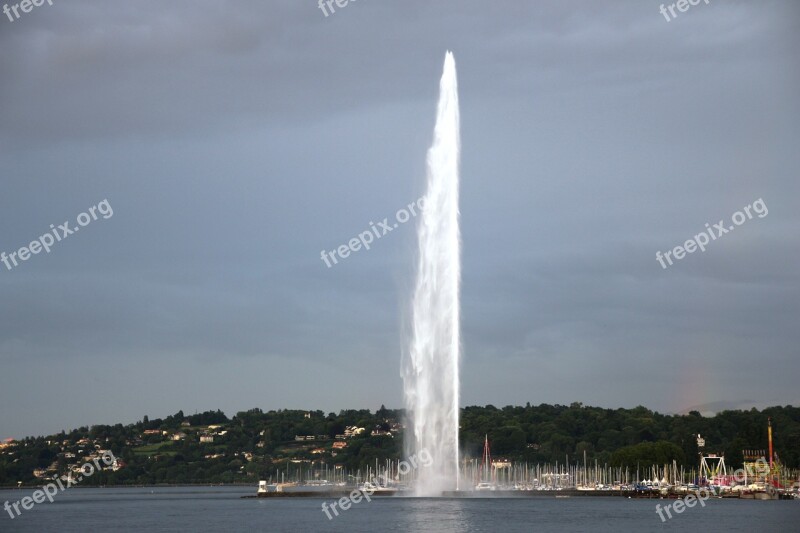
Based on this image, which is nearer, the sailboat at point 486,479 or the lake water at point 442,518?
the lake water at point 442,518

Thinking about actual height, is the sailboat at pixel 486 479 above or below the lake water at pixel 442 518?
above

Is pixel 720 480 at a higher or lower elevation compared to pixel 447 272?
lower

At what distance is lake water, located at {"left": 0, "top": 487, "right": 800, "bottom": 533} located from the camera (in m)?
86.6

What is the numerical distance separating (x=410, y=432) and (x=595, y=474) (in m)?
86.9

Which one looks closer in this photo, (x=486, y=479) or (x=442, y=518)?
(x=442, y=518)

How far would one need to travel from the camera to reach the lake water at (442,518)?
86625 millimetres

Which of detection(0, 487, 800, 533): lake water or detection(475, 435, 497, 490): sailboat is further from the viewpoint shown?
detection(475, 435, 497, 490): sailboat

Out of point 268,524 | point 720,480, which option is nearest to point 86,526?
point 268,524

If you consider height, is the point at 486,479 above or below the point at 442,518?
above

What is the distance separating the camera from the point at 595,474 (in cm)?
17562

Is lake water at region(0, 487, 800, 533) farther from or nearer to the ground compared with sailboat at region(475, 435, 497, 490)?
nearer to the ground

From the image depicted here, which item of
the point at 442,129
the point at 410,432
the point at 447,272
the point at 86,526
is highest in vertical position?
the point at 442,129

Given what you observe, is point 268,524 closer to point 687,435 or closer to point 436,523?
point 436,523

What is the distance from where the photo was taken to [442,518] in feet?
292
